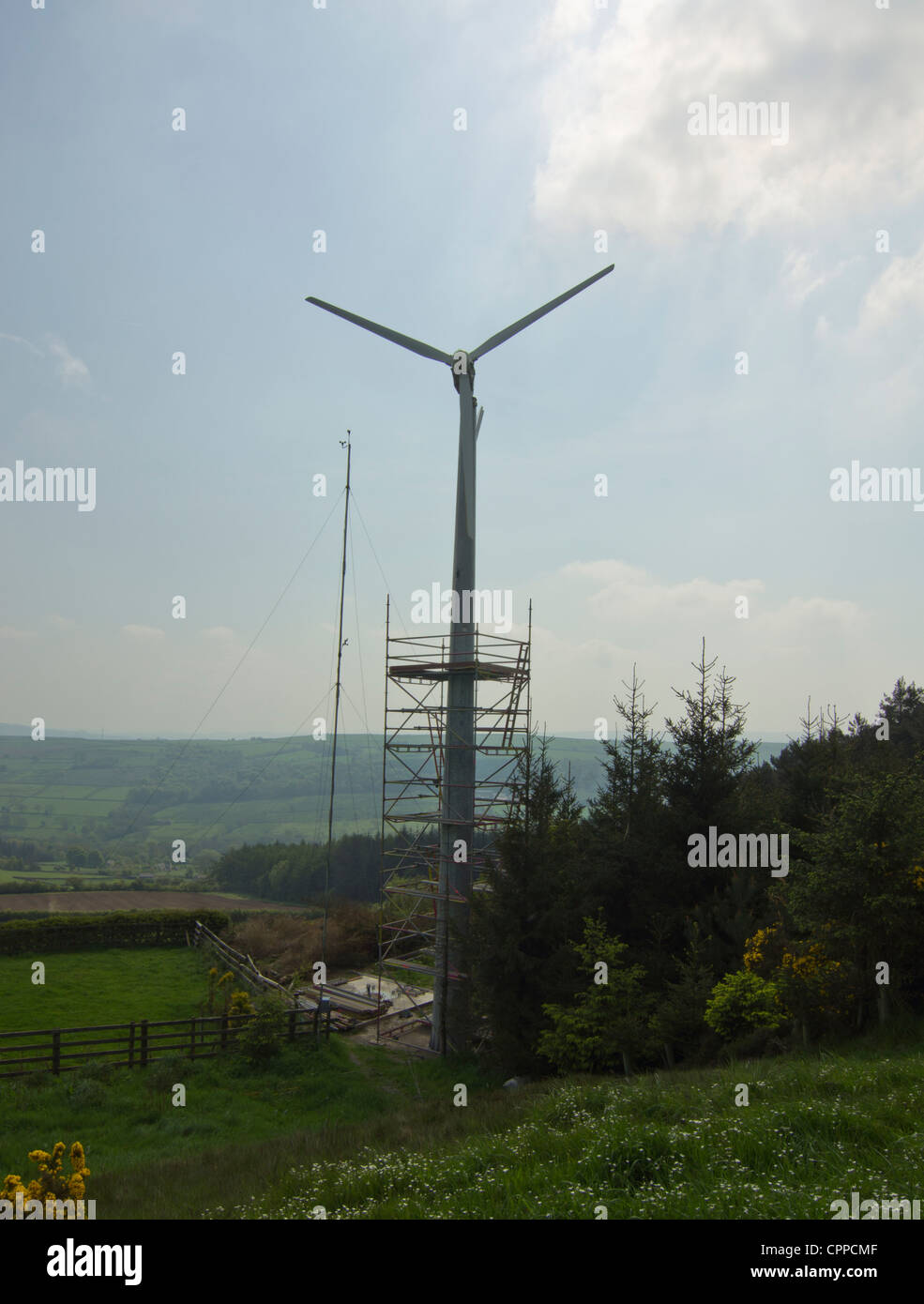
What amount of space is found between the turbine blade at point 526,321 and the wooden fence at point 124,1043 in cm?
2137

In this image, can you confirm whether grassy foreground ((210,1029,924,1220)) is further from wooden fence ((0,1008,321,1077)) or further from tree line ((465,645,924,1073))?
wooden fence ((0,1008,321,1077))

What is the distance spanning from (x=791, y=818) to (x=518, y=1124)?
1619cm

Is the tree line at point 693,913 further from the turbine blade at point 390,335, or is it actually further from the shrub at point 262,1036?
the turbine blade at point 390,335

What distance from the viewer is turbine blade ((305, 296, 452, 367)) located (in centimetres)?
2677

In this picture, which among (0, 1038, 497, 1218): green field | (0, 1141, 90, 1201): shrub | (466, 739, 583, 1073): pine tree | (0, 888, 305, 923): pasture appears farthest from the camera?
(0, 888, 305, 923): pasture

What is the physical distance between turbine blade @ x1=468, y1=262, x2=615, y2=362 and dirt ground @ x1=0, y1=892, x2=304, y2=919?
2971cm

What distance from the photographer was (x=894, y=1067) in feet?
31.6

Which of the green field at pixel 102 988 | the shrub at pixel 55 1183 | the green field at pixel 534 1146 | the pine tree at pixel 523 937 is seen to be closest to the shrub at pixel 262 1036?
the green field at pixel 534 1146

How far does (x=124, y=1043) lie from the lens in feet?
62.5

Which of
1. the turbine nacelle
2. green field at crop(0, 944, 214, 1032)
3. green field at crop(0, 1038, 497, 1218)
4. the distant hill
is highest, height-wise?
the turbine nacelle

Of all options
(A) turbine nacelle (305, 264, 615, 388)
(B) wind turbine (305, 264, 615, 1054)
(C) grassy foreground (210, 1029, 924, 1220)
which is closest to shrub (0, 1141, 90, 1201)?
(C) grassy foreground (210, 1029, 924, 1220)

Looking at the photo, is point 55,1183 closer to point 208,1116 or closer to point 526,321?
point 208,1116
